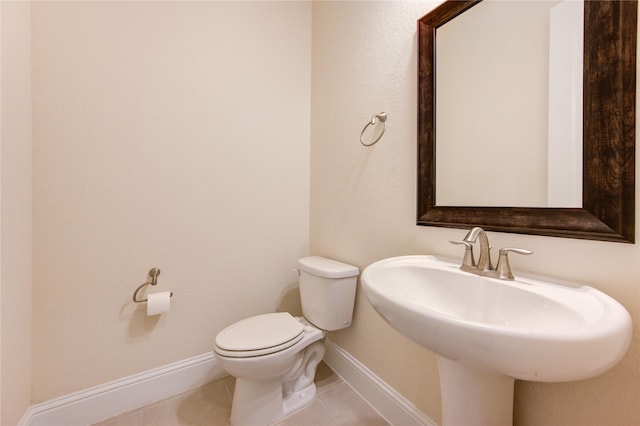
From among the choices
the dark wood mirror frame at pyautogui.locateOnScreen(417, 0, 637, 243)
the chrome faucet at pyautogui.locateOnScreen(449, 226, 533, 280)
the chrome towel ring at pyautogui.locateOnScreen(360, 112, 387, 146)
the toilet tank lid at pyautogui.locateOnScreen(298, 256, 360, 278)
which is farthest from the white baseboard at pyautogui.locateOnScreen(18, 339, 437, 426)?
the chrome towel ring at pyautogui.locateOnScreen(360, 112, 387, 146)

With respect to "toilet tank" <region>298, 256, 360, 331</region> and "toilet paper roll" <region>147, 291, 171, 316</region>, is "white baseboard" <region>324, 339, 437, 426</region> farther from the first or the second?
"toilet paper roll" <region>147, 291, 171, 316</region>

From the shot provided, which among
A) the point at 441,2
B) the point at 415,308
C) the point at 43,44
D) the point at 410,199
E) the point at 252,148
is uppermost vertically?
the point at 441,2

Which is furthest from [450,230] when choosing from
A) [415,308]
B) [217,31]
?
[217,31]

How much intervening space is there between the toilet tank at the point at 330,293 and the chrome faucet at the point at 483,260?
618mm

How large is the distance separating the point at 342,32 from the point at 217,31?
0.70 meters

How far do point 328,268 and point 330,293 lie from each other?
123mm

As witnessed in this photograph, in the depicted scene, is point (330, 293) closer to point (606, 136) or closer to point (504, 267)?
point (504, 267)

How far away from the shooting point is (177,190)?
1.34 metres

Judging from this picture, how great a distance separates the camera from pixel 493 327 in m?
0.43

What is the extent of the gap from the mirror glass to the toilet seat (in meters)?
0.88

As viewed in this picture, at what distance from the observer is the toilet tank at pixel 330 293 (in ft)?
4.25

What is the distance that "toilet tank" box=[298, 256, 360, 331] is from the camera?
130cm

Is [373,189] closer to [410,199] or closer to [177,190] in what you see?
[410,199]

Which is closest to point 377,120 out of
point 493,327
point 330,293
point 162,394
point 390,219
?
point 390,219
